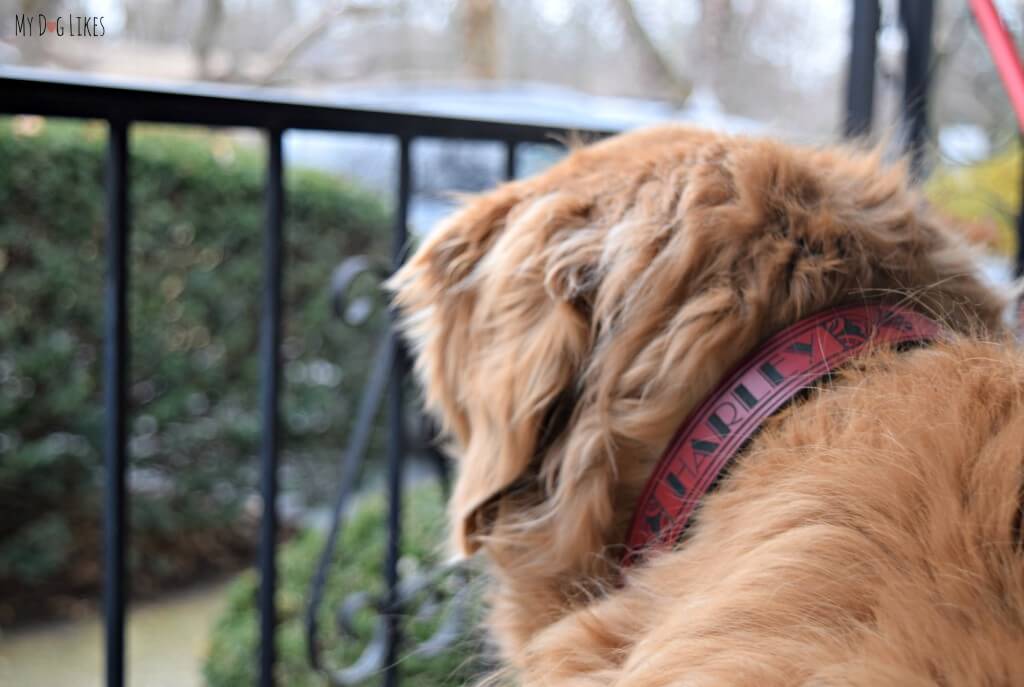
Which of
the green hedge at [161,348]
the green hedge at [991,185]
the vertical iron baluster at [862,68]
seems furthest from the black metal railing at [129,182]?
the green hedge at [161,348]

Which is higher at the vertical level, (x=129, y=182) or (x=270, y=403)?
(x=129, y=182)

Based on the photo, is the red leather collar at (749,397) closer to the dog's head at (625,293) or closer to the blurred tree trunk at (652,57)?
the dog's head at (625,293)

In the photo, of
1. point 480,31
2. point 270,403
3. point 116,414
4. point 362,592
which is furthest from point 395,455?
point 480,31

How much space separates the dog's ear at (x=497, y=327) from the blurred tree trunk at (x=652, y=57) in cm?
201

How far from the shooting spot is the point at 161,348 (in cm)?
513

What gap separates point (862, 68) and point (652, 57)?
1168mm

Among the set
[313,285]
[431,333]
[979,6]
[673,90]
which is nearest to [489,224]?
[431,333]

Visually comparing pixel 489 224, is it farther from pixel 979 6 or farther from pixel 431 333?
pixel 979 6

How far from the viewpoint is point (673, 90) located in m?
3.63

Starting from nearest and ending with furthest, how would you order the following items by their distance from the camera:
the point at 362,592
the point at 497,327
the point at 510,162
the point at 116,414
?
the point at 497,327, the point at 116,414, the point at 362,592, the point at 510,162

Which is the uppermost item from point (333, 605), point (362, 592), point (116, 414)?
point (116, 414)

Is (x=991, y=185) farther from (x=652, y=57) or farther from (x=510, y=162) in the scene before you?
(x=510, y=162)

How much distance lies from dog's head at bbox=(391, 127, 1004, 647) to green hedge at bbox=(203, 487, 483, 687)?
3.67 feet

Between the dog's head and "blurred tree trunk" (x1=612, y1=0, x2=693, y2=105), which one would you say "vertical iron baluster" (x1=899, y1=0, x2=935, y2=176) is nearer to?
"blurred tree trunk" (x1=612, y1=0, x2=693, y2=105)
